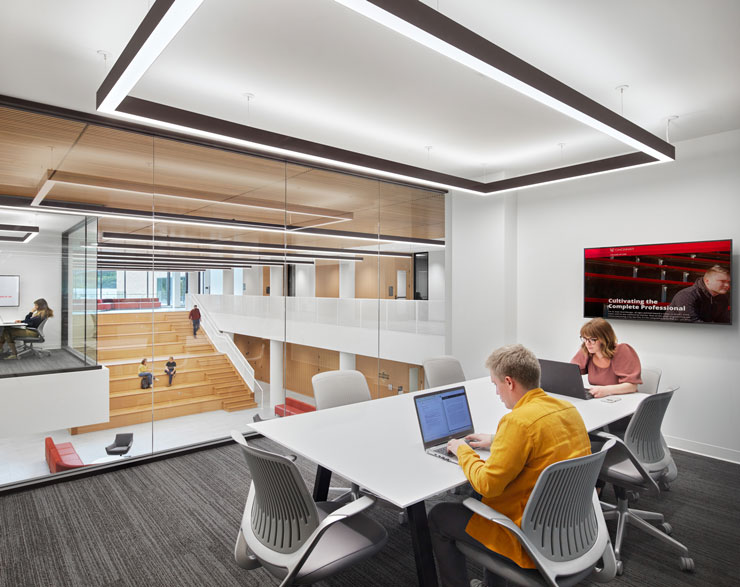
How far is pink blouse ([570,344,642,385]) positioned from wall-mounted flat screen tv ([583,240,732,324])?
126cm

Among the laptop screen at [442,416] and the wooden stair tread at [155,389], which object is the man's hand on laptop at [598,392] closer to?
the laptop screen at [442,416]

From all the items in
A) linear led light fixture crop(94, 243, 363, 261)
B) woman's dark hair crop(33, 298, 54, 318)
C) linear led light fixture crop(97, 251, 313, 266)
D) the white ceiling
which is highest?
the white ceiling

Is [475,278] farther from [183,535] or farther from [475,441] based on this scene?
[183,535]

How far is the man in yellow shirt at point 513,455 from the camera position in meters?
1.81

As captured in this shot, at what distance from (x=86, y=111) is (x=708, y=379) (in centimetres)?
626

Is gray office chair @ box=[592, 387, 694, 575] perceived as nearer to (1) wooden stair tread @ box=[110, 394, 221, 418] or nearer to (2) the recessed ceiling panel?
(2) the recessed ceiling panel

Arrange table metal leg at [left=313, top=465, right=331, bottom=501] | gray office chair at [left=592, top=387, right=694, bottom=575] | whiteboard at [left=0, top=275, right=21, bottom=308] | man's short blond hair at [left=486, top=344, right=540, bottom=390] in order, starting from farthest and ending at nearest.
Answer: whiteboard at [left=0, top=275, right=21, bottom=308] < table metal leg at [left=313, top=465, right=331, bottom=501] < gray office chair at [left=592, top=387, right=694, bottom=575] < man's short blond hair at [left=486, top=344, right=540, bottom=390]

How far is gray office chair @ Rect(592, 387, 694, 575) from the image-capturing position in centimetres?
266

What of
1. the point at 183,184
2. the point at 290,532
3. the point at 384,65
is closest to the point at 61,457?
the point at 183,184

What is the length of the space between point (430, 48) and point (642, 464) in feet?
8.72

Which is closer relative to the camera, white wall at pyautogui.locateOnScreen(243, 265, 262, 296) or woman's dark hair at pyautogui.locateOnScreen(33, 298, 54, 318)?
woman's dark hair at pyautogui.locateOnScreen(33, 298, 54, 318)

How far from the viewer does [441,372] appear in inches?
Answer: 168

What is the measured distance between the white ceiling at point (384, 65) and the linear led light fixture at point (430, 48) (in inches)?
14.3

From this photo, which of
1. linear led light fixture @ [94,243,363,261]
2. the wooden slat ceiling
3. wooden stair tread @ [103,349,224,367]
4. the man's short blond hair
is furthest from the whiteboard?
the man's short blond hair
